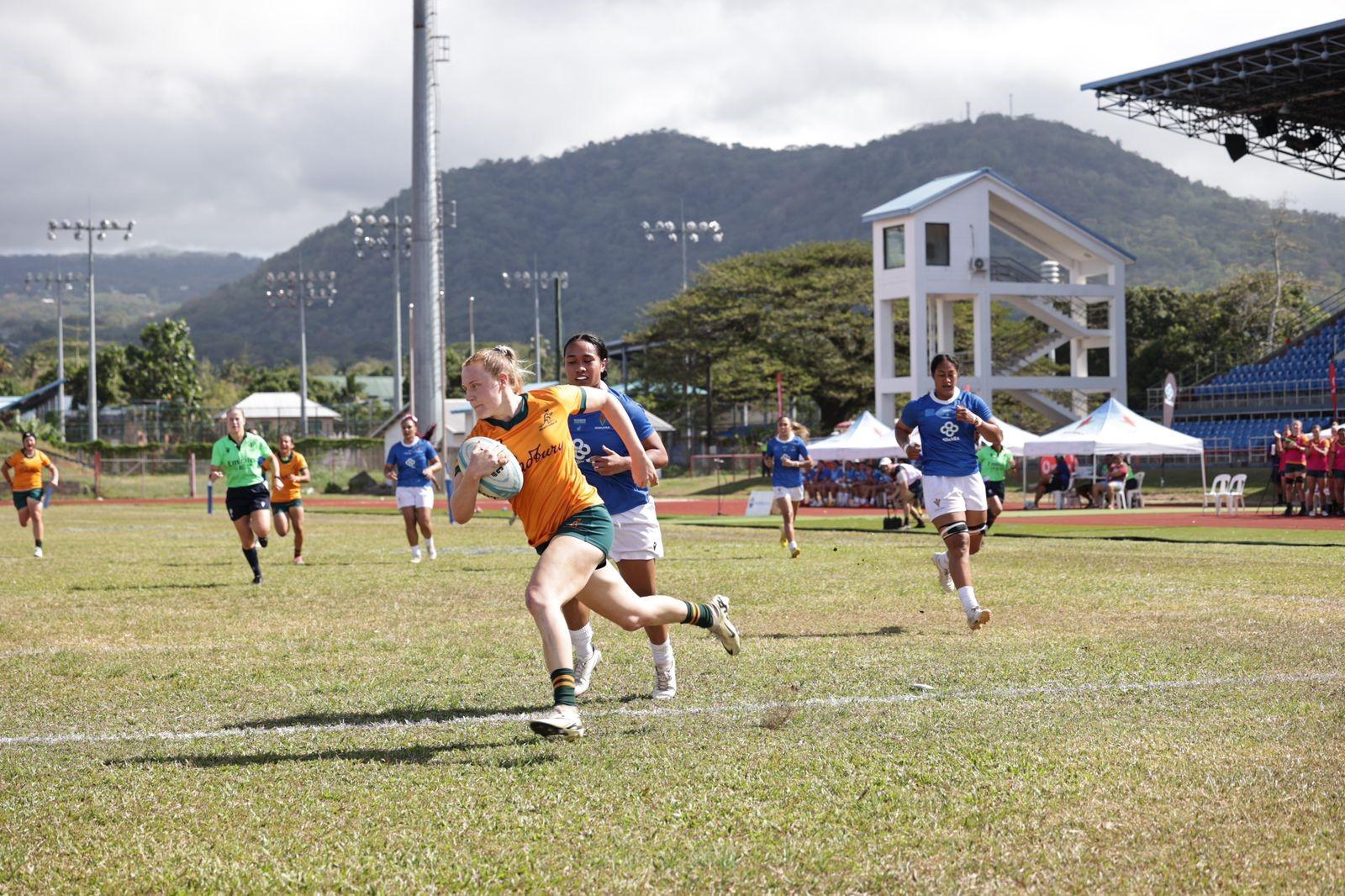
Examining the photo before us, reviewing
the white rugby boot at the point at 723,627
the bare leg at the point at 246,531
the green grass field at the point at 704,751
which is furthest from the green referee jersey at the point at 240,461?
the white rugby boot at the point at 723,627

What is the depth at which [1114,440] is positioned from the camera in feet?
116

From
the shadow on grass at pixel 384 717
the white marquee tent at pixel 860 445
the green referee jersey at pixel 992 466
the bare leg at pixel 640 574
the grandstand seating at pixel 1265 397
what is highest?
the grandstand seating at pixel 1265 397

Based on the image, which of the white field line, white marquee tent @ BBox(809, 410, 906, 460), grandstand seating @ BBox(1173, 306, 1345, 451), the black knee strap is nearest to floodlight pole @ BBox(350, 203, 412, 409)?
white marquee tent @ BBox(809, 410, 906, 460)

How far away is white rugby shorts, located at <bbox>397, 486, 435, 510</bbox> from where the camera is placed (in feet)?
65.6

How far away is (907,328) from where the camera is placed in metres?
75.1

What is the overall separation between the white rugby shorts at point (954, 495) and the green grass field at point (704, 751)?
37.3 inches

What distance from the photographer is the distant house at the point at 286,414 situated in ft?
314

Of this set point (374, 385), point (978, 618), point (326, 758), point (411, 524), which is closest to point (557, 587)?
point (326, 758)

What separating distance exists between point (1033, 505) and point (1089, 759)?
1307 inches

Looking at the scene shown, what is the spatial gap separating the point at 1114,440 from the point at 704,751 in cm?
3095

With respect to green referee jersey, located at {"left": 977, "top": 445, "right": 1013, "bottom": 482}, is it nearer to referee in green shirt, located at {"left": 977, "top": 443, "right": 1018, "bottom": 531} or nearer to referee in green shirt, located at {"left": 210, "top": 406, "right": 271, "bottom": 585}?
referee in green shirt, located at {"left": 977, "top": 443, "right": 1018, "bottom": 531}

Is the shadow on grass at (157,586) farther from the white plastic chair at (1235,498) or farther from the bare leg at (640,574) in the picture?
the white plastic chair at (1235,498)

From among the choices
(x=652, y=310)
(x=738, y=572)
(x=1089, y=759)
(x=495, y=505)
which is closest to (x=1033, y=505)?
(x=495, y=505)

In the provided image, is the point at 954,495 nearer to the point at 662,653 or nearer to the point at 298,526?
the point at 662,653
